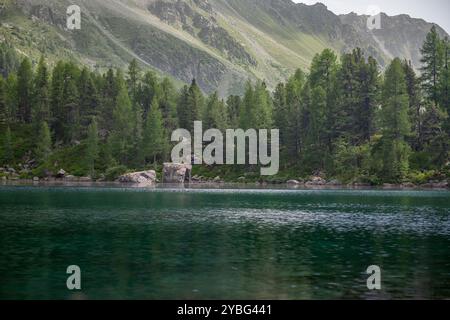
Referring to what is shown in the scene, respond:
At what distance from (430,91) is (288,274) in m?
117

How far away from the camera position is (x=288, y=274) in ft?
88.2

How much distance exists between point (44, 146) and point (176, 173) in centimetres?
3918

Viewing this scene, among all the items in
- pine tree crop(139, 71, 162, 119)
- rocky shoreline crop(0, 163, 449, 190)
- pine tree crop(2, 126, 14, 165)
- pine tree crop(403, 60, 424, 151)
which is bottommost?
rocky shoreline crop(0, 163, 449, 190)

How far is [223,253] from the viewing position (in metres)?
32.9

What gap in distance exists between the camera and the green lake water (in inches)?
929

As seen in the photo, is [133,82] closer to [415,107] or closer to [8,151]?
[8,151]

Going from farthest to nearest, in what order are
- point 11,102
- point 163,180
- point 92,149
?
1. point 11,102
2. point 92,149
3. point 163,180

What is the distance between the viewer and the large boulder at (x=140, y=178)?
457ft

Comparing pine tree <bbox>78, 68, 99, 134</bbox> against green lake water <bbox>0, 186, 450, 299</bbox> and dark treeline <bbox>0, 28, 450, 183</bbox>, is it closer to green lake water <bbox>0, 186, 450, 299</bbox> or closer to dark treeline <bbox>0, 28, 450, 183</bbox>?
dark treeline <bbox>0, 28, 450, 183</bbox>

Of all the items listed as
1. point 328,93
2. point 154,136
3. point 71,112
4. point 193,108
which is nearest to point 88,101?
point 71,112

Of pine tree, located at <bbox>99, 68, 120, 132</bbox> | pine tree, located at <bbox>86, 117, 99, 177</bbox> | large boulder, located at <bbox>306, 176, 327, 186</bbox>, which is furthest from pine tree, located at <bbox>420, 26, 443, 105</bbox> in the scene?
pine tree, located at <bbox>99, 68, 120, 132</bbox>
